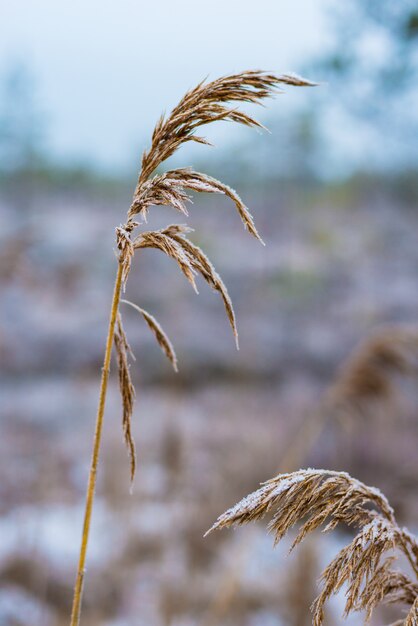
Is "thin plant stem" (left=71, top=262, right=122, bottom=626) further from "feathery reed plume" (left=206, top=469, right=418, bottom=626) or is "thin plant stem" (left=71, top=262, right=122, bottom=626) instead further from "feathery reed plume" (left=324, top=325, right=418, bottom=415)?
"feathery reed plume" (left=324, top=325, right=418, bottom=415)

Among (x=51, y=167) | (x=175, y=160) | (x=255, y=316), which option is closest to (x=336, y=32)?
(x=255, y=316)

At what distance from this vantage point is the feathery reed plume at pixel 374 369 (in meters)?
2.78

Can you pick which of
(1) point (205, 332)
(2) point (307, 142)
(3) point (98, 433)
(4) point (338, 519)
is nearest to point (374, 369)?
(4) point (338, 519)

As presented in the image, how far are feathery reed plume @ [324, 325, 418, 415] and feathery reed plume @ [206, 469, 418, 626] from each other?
69.0 inches

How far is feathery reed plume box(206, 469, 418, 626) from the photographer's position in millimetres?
987

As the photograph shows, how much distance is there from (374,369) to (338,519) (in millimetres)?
1954

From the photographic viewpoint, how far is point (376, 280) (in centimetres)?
1923

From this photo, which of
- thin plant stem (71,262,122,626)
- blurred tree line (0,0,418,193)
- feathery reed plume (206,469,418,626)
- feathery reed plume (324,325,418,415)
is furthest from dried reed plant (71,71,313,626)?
blurred tree line (0,0,418,193)

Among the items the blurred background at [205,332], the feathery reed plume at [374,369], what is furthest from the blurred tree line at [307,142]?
the feathery reed plume at [374,369]

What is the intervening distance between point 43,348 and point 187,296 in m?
3.87

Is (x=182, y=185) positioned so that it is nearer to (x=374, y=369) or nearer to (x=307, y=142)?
(x=374, y=369)

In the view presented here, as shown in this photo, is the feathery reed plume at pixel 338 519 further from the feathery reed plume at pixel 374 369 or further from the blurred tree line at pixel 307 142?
the blurred tree line at pixel 307 142

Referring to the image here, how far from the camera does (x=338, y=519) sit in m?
1.03

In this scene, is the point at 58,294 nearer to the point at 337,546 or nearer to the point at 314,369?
the point at 314,369
